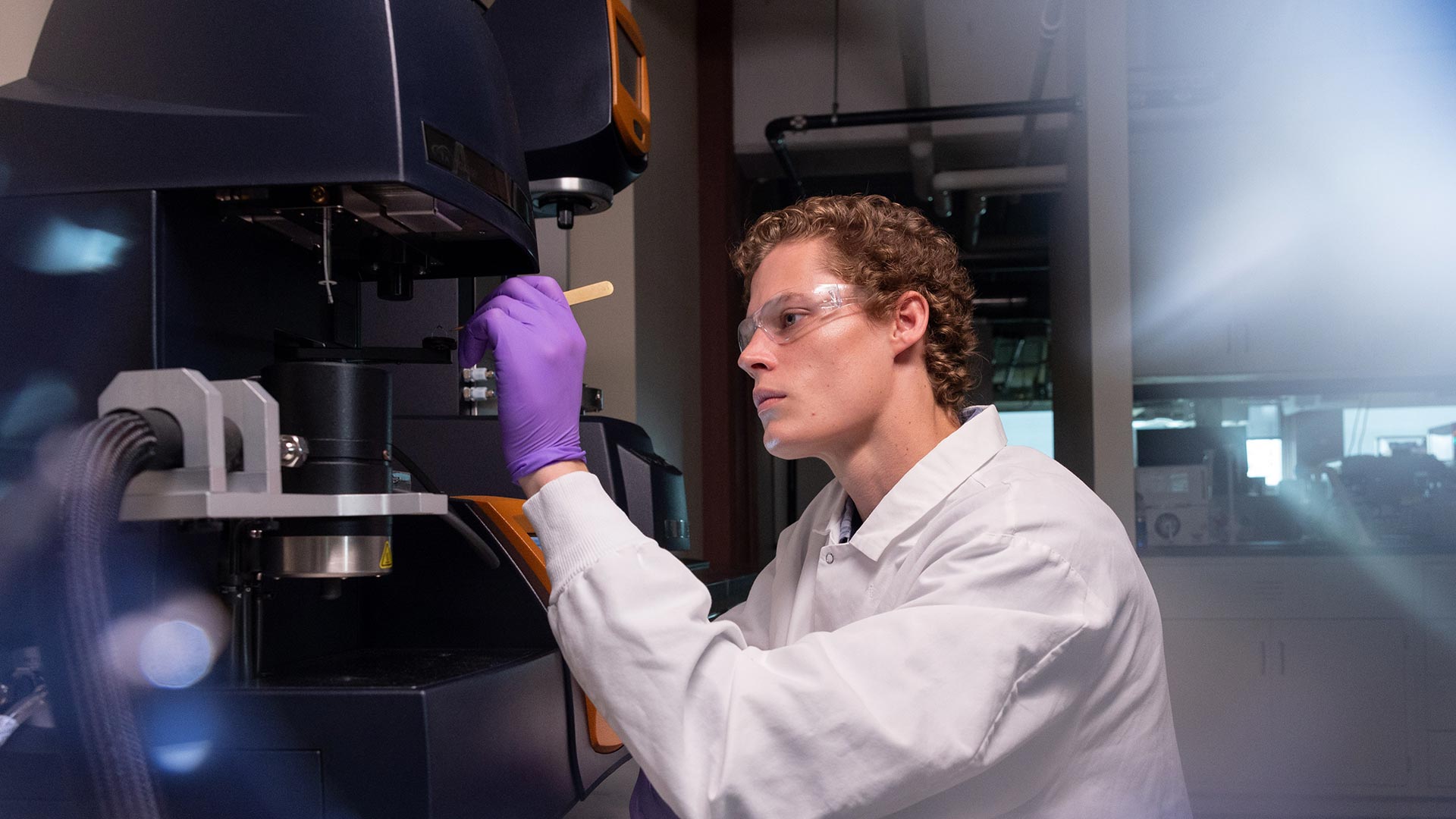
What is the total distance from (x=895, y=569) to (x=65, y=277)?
2.51 ft

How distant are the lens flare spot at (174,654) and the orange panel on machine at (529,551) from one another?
28cm

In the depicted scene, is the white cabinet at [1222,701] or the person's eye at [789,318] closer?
the person's eye at [789,318]

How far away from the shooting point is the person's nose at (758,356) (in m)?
1.14

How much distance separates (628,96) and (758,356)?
1.78ft

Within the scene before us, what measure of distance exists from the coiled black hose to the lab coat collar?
68 cm

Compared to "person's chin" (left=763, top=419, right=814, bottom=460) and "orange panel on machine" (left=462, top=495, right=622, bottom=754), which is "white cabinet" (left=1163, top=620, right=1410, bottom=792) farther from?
"orange panel on machine" (left=462, top=495, right=622, bottom=754)

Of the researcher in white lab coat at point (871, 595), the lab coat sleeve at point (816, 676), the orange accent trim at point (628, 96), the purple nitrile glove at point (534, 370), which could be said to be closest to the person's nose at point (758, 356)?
the researcher in white lab coat at point (871, 595)

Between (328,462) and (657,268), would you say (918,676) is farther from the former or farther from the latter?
(657,268)

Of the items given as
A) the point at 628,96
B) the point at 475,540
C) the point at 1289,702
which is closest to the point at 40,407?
the point at 475,540

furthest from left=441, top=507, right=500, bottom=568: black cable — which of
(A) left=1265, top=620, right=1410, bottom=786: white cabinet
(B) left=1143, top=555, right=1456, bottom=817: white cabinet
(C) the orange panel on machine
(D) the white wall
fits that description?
(A) left=1265, top=620, right=1410, bottom=786: white cabinet

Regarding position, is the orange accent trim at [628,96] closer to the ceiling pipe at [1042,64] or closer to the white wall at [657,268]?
the white wall at [657,268]

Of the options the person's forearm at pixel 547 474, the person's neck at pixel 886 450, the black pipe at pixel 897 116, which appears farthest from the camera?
the black pipe at pixel 897 116

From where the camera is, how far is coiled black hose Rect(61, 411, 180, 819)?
1.95 ft

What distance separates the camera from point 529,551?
1028 millimetres
